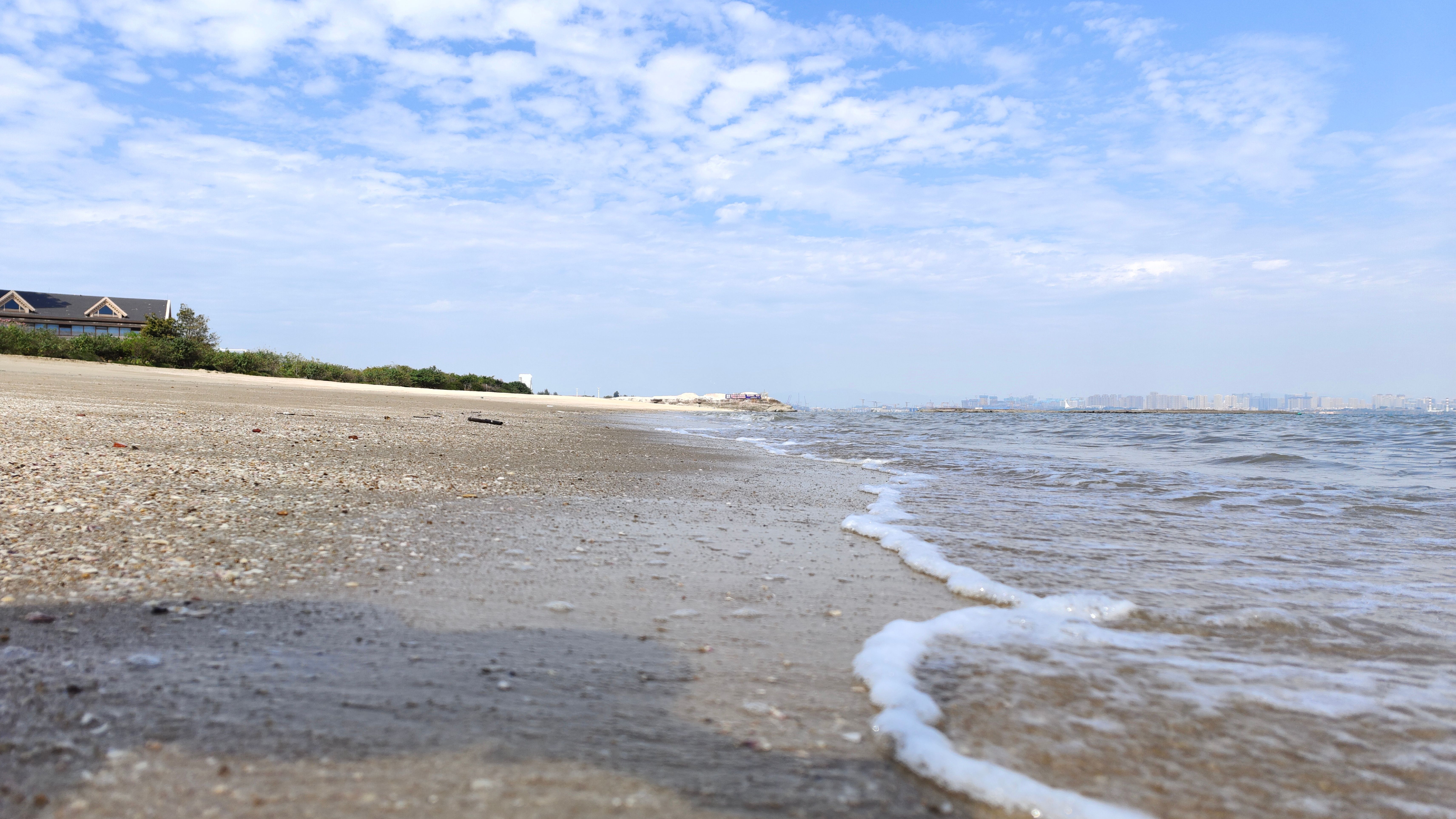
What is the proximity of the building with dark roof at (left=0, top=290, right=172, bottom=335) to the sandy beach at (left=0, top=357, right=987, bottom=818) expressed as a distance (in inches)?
2128

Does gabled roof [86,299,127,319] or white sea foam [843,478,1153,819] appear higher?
gabled roof [86,299,127,319]

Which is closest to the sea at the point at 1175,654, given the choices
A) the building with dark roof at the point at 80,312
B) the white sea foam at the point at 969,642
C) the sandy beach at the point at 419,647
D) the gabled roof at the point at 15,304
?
the white sea foam at the point at 969,642

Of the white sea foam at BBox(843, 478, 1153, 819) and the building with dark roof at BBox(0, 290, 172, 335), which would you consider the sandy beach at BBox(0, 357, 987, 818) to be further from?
the building with dark roof at BBox(0, 290, 172, 335)

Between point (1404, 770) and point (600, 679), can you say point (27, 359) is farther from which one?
point (1404, 770)

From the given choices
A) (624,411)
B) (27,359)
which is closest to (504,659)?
(27,359)

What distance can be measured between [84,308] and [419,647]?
64.8 meters

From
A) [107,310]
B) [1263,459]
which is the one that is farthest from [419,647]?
[107,310]

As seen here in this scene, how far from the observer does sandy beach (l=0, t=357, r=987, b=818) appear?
5.49 feet

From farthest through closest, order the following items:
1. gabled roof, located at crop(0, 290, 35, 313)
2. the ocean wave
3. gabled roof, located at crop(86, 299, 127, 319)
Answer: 1. gabled roof, located at crop(86, 299, 127, 319)
2. gabled roof, located at crop(0, 290, 35, 313)
3. the ocean wave

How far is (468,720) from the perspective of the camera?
197 centimetres

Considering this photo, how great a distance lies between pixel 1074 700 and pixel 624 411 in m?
36.3

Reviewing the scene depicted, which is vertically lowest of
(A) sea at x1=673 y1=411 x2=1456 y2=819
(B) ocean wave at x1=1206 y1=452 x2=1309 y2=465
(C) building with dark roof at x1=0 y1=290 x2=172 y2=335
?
(A) sea at x1=673 y1=411 x2=1456 y2=819

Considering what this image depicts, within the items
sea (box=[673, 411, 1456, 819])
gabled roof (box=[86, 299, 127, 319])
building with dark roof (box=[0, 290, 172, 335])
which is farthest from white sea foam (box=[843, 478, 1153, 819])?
gabled roof (box=[86, 299, 127, 319])

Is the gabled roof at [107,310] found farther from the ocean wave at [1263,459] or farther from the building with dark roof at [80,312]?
the ocean wave at [1263,459]
